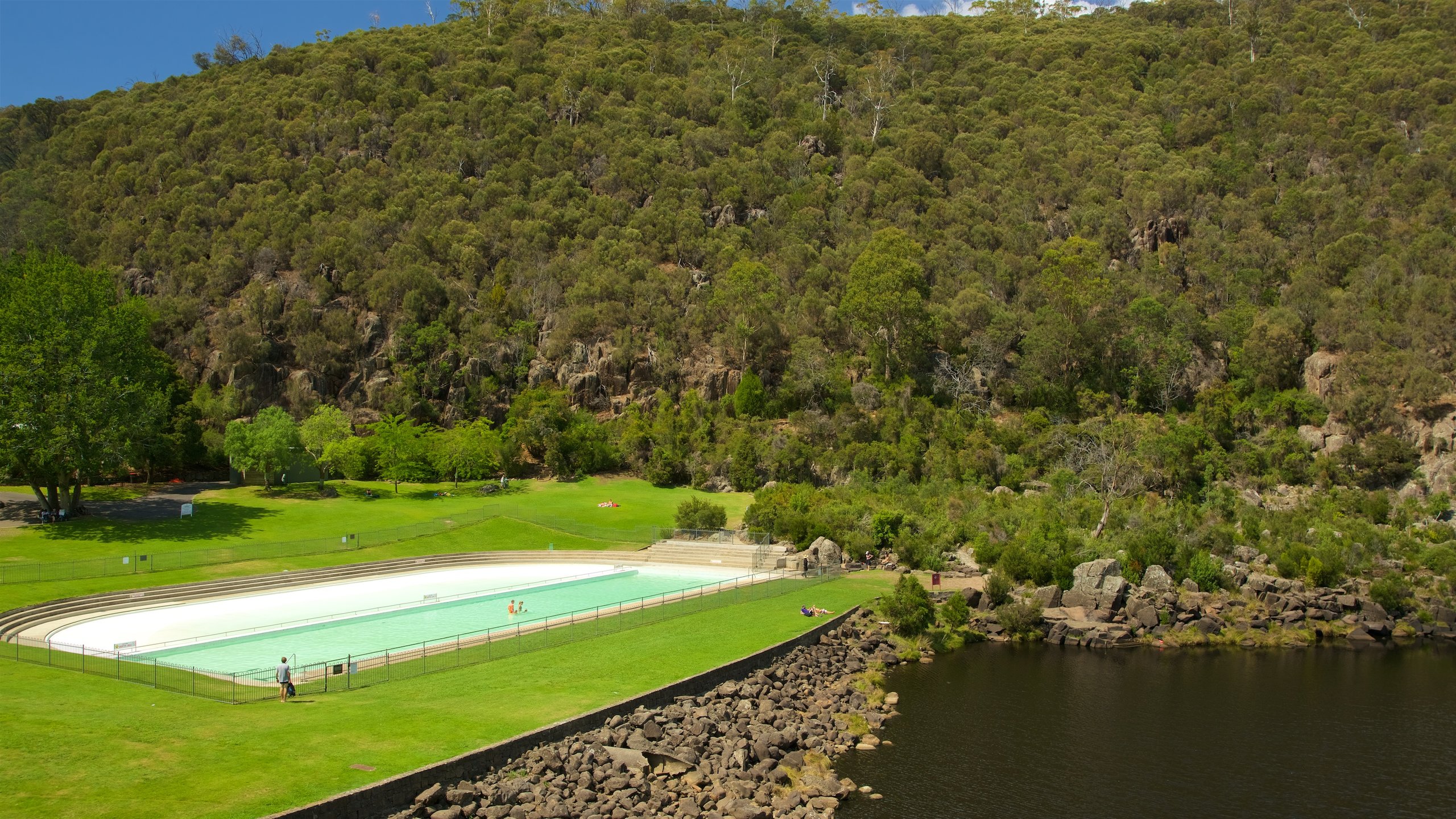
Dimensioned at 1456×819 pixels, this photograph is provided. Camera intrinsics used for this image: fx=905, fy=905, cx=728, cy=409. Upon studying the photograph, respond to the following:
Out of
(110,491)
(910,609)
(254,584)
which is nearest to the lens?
(910,609)

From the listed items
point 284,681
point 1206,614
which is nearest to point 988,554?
point 1206,614

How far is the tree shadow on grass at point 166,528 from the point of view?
43.5m

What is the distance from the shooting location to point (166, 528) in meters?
46.4

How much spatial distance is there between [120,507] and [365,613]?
2647 cm

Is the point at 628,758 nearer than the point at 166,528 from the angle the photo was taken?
Yes

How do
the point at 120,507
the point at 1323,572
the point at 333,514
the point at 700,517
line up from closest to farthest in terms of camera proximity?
the point at 1323,572
the point at 120,507
the point at 700,517
the point at 333,514

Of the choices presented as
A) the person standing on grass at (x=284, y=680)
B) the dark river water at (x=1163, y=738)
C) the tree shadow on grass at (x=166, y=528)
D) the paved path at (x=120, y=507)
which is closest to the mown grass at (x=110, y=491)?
the paved path at (x=120, y=507)

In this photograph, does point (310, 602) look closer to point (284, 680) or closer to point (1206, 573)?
point (284, 680)

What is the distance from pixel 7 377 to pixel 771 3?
135 meters

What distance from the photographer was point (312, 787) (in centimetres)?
1659

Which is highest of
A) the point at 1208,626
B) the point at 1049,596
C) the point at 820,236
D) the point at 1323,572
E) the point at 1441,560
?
the point at 820,236

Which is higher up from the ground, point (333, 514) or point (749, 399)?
point (749, 399)

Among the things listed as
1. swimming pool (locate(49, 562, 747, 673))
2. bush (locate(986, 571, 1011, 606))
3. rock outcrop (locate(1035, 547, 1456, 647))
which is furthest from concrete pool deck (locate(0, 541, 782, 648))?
rock outcrop (locate(1035, 547, 1456, 647))

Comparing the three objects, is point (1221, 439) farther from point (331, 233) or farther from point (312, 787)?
point (331, 233)
